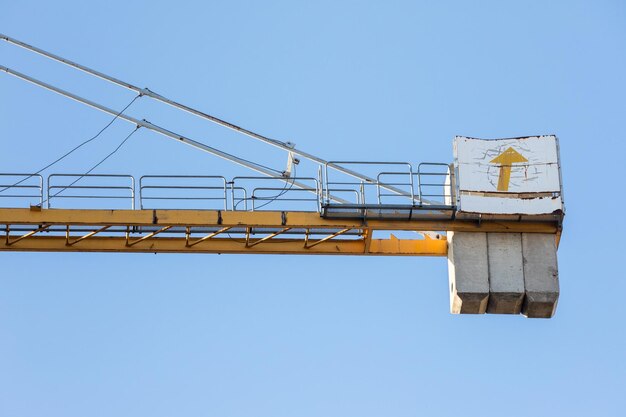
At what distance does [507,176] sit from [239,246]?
6298 mm

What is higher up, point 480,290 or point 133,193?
point 133,193

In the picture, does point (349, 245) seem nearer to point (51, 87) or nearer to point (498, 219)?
point (498, 219)

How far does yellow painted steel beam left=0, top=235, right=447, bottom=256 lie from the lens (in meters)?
33.3

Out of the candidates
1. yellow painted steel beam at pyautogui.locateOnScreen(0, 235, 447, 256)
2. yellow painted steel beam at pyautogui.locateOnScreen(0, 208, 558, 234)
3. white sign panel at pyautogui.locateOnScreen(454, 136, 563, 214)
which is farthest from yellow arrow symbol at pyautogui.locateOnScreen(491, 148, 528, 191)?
yellow painted steel beam at pyautogui.locateOnScreen(0, 235, 447, 256)

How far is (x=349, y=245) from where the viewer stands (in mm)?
33906

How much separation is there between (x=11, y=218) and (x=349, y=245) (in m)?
7.63

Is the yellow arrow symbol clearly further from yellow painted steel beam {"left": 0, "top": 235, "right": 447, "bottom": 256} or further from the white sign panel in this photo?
yellow painted steel beam {"left": 0, "top": 235, "right": 447, "bottom": 256}

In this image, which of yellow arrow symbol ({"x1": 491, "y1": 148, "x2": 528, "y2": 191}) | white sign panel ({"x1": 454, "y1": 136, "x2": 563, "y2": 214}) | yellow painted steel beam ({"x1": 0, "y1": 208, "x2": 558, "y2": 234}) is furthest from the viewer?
yellow arrow symbol ({"x1": 491, "y1": 148, "x2": 528, "y2": 191})

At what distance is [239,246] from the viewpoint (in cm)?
3366

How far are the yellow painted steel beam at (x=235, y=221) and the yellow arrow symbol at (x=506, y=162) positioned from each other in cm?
88

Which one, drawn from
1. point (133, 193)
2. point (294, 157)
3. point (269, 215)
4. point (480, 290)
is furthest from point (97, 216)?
point (480, 290)

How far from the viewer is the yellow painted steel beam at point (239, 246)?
109 ft

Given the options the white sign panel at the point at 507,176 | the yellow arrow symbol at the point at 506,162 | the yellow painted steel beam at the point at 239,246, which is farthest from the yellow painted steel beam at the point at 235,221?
the yellow arrow symbol at the point at 506,162

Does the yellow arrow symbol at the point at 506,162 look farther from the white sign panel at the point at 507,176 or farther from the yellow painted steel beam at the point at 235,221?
the yellow painted steel beam at the point at 235,221
